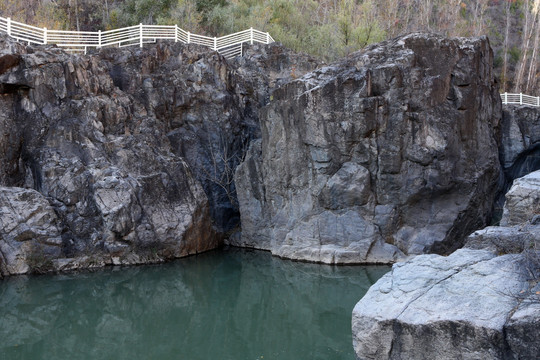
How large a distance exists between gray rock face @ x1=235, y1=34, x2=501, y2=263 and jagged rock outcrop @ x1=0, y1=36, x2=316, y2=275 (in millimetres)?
5000

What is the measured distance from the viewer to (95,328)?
1300cm

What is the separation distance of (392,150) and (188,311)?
9105 mm

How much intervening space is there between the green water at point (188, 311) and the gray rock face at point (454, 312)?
3135mm

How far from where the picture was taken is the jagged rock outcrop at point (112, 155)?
18594 mm

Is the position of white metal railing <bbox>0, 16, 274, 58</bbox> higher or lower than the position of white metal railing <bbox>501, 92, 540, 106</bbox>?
higher

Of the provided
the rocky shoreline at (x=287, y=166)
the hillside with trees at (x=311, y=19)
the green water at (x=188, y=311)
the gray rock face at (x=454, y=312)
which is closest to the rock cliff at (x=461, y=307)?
the gray rock face at (x=454, y=312)

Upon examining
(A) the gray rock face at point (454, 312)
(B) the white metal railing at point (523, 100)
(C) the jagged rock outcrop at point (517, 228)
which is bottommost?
(A) the gray rock face at point (454, 312)

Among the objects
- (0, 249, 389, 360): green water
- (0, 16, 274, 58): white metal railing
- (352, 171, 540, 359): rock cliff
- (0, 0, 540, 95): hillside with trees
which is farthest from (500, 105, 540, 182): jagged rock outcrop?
(352, 171, 540, 359): rock cliff

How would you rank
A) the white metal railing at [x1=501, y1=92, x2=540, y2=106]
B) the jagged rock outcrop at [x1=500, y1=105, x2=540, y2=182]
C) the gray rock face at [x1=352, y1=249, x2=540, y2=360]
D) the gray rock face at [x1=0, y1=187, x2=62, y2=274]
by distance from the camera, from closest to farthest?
1. the gray rock face at [x1=352, y1=249, x2=540, y2=360]
2. the gray rock face at [x1=0, y1=187, x2=62, y2=274]
3. the jagged rock outcrop at [x1=500, y1=105, x2=540, y2=182]
4. the white metal railing at [x1=501, y1=92, x2=540, y2=106]

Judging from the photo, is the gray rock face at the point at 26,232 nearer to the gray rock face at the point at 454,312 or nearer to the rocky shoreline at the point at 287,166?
the rocky shoreline at the point at 287,166

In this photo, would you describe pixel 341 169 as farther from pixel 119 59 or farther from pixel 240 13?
pixel 240 13

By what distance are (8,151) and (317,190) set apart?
37.5 feet

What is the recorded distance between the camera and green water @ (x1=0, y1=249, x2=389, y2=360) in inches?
452

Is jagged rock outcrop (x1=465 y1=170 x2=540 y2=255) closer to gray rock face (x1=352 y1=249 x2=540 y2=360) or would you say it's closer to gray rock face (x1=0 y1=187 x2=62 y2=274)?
gray rock face (x1=352 y1=249 x2=540 y2=360)
